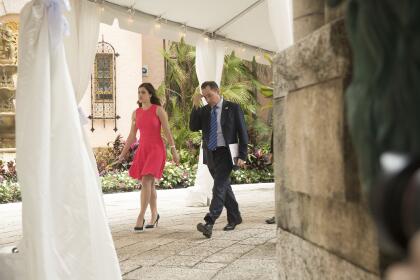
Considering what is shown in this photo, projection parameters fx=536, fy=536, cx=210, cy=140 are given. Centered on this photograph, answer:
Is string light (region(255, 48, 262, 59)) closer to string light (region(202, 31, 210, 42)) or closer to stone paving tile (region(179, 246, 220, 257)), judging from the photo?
string light (region(202, 31, 210, 42))

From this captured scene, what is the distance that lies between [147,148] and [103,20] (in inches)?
74.3

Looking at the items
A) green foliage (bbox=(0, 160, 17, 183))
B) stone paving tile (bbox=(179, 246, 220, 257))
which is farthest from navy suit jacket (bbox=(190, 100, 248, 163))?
green foliage (bbox=(0, 160, 17, 183))

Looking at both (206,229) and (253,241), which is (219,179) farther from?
(253,241)

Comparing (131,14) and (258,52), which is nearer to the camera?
(131,14)

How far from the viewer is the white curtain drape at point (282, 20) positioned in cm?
564

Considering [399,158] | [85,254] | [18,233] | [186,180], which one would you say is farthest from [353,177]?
[186,180]

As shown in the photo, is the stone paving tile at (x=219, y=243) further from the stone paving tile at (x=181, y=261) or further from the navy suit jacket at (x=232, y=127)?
the navy suit jacket at (x=232, y=127)

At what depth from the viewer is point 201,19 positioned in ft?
25.3

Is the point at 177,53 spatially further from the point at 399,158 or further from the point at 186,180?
the point at 399,158

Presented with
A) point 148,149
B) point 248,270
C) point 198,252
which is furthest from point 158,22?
point 248,270

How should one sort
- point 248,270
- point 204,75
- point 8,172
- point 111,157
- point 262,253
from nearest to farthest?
point 248,270 → point 262,253 → point 204,75 → point 8,172 → point 111,157

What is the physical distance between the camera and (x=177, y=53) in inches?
650

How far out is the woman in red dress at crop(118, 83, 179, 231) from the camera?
19.4 feet

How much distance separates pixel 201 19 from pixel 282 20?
2266 millimetres
